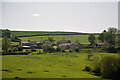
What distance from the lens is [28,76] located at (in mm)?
34281

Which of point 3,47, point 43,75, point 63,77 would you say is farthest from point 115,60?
point 3,47

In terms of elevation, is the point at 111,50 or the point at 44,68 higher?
the point at 111,50

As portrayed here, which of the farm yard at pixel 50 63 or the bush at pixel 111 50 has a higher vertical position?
the bush at pixel 111 50

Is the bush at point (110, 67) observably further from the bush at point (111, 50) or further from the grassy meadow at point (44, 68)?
the bush at point (111, 50)

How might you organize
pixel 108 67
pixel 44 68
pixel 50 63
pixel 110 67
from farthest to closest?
pixel 50 63 < pixel 44 68 < pixel 108 67 < pixel 110 67

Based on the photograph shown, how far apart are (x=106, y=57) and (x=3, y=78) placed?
25.7 m

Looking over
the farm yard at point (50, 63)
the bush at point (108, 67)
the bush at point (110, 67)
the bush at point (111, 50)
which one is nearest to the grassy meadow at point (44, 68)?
the farm yard at point (50, 63)

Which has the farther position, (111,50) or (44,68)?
(111,50)

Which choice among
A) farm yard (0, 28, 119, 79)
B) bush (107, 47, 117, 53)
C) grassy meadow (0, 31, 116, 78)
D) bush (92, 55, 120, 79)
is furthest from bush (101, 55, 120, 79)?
bush (107, 47, 117, 53)

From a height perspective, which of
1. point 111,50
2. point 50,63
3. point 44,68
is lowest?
point 44,68

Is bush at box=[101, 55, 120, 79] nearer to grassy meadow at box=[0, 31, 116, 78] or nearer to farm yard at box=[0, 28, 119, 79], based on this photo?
farm yard at box=[0, 28, 119, 79]

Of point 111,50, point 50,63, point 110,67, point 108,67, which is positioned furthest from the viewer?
point 111,50

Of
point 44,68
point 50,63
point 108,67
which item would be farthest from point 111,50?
point 44,68

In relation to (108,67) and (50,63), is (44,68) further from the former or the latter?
(108,67)
